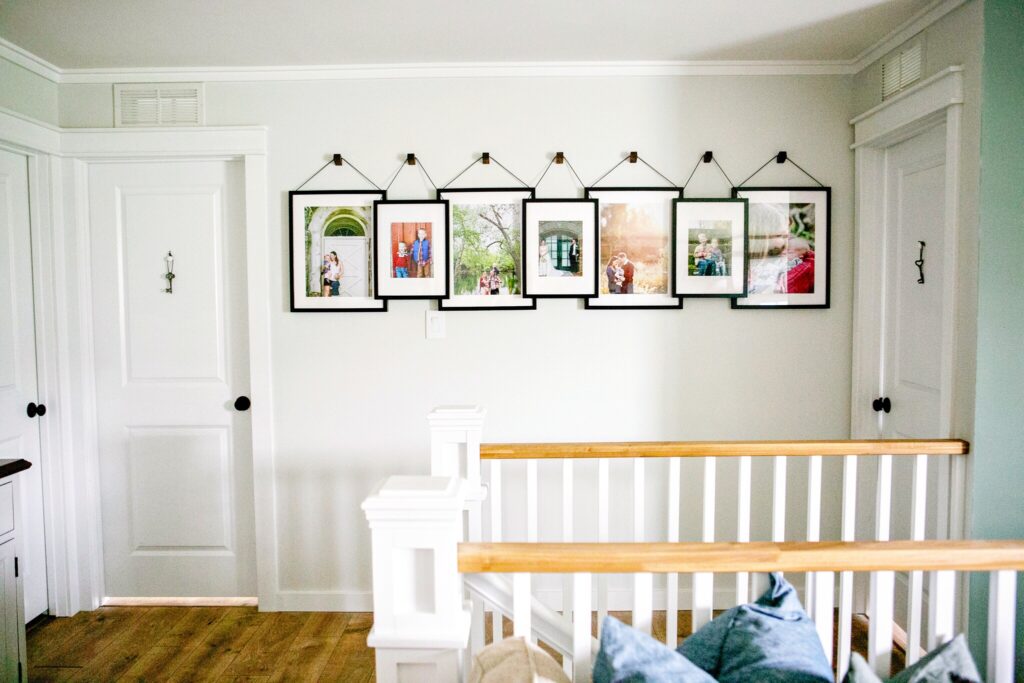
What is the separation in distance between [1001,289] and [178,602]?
344cm

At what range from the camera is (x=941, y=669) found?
1080 mm

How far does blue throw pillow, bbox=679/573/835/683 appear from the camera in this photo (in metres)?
1.10

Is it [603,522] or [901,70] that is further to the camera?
[901,70]

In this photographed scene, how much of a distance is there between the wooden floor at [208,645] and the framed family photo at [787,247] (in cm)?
139

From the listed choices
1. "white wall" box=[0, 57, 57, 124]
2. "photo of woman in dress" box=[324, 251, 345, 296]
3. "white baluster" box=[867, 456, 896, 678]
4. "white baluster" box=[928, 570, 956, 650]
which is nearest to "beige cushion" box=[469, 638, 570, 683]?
"white baluster" box=[867, 456, 896, 678]

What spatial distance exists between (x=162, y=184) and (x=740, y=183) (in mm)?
2512

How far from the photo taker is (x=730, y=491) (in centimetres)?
293

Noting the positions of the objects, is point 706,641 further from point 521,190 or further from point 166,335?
point 166,335

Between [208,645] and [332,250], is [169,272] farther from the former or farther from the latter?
[208,645]

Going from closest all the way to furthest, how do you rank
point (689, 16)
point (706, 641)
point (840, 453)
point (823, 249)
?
point (706, 641)
point (840, 453)
point (689, 16)
point (823, 249)

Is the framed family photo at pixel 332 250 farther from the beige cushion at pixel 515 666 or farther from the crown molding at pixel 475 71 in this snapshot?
the beige cushion at pixel 515 666

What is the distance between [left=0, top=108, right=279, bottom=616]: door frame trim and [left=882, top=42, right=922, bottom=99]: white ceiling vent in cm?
253

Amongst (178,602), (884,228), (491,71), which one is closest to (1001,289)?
(884,228)

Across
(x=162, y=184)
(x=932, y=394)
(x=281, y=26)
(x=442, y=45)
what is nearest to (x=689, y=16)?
(x=442, y=45)
